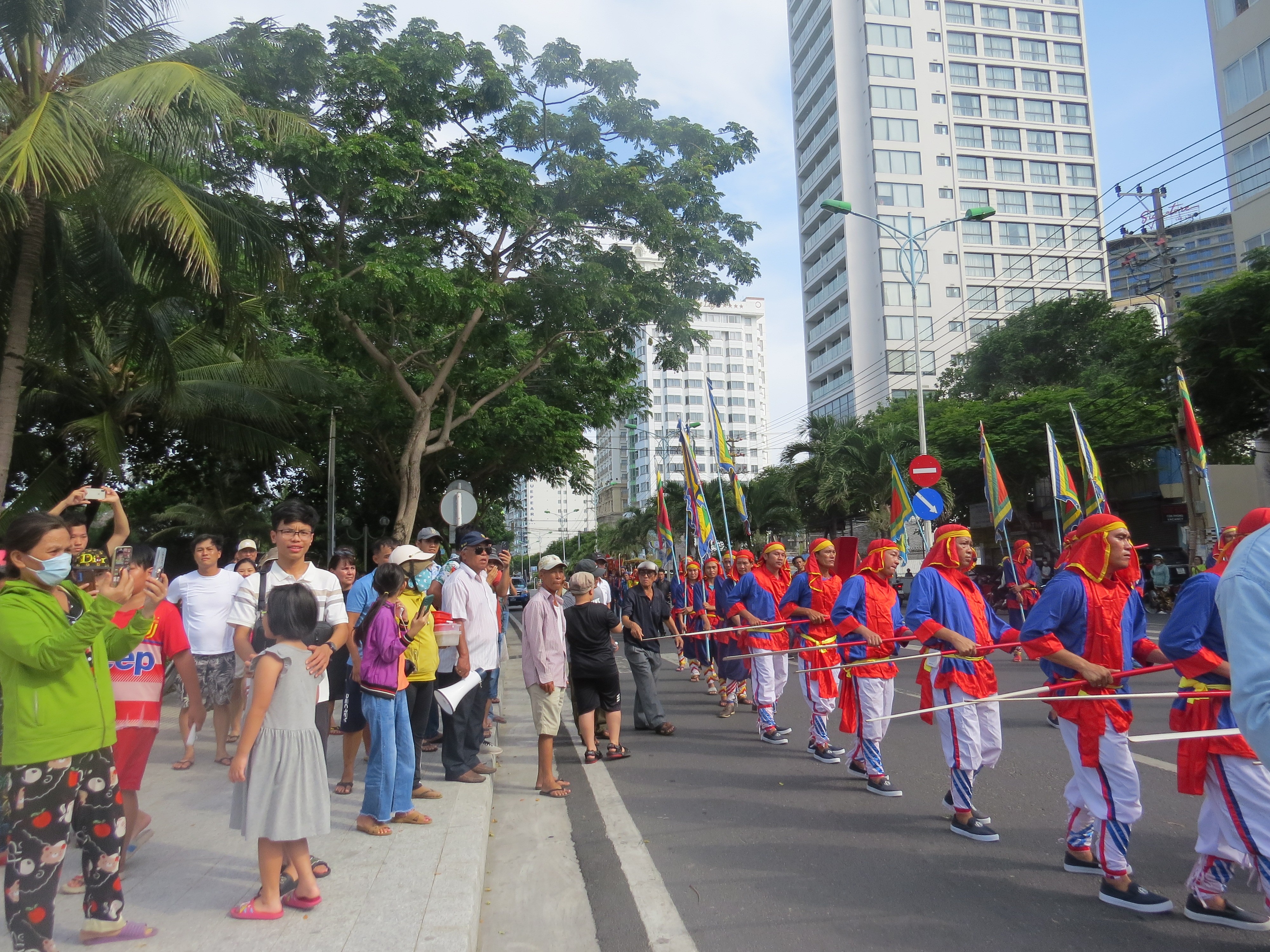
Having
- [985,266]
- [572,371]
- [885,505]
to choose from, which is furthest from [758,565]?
[985,266]

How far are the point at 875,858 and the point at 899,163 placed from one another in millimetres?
68713

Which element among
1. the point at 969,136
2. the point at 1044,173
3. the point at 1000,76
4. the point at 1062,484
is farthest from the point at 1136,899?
the point at 1000,76

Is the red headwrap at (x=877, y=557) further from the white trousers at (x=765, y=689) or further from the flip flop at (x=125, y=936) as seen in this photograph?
the flip flop at (x=125, y=936)

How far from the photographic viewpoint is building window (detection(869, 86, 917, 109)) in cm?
6631

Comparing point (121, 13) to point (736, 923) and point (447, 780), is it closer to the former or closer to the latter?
point (447, 780)

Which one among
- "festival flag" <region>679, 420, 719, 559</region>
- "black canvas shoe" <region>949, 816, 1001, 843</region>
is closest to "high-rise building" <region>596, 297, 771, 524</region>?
"festival flag" <region>679, 420, 719, 559</region>

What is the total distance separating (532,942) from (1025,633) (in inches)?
112

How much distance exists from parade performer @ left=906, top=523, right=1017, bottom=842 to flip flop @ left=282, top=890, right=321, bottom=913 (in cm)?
345

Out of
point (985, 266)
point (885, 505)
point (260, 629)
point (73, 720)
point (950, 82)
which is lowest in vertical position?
point (73, 720)

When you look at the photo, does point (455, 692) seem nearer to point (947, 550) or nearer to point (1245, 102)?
point (947, 550)

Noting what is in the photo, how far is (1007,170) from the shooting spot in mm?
68250

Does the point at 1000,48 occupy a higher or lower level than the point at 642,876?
higher

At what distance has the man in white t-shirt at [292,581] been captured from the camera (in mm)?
4590

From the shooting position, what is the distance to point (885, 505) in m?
27.7
